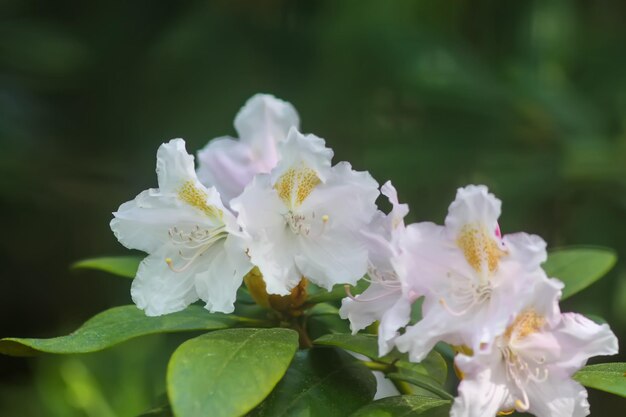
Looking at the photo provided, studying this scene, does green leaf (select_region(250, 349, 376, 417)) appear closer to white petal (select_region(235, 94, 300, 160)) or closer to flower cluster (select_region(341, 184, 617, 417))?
flower cluster (select_region(341, 184, 617, 417))

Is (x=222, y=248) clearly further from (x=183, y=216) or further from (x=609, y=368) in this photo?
(x=609, y=368)

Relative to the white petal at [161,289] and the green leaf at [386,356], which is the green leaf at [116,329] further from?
the green leaf at [386,356]

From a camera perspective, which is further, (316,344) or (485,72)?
(485,72)

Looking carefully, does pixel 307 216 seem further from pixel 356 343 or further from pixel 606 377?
pixel 606 377

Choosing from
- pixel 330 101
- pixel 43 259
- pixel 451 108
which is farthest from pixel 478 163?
pixel 43 259

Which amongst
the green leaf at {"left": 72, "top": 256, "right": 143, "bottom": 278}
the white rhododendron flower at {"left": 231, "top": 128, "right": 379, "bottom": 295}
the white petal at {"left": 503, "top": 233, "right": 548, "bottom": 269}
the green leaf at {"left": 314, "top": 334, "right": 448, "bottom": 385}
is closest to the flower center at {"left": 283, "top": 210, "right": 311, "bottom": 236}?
the white rhododendron flower at {"left": 231, "top": 128, "right": 379, "bottom": 295}

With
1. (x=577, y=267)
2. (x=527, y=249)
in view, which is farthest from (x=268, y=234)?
(x=577, y=267)

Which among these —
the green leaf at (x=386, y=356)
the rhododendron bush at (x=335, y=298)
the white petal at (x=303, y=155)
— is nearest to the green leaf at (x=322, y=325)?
the rhododendron bush at (x=335, y=298)
